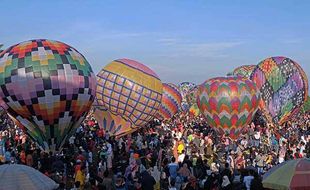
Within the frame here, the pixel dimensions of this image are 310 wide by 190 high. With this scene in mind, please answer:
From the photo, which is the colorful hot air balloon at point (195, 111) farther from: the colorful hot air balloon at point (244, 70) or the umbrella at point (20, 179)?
the umbrella at point (20, 179)

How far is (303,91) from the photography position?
85.7 feet

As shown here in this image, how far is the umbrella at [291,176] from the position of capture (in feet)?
20.9

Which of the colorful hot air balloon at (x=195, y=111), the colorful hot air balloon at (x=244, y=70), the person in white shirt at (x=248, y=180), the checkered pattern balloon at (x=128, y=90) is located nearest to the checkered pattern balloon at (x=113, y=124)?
the checkered pattern balloon at (x=128, y=90)

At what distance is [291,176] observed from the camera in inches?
253

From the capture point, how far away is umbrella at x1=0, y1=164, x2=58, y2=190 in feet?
21.0

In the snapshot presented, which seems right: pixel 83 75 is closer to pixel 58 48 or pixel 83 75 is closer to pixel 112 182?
pixel 58 48

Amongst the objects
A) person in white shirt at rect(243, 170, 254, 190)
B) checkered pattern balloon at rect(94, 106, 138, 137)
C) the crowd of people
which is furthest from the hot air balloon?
person in white shirt at rect(243, 170, 254, 190)

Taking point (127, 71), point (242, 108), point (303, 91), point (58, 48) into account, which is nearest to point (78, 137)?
point (127, 71)

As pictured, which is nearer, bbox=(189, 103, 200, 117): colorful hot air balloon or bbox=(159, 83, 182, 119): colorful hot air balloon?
bbox=(159, 83, 182, 119): colorful hot air balloon

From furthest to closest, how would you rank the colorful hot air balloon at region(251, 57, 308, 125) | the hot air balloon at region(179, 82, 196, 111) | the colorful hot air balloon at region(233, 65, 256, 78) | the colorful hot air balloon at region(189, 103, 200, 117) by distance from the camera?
the hot air balloon at region(179, 82, 196, 111) → the colorful hot air balloon at region(189, 103, 200, 117) → the colorful hot air balloon at region(233, 65, 256, 78) → the colorful hot air balloon at region(251, 57, 308, 125)

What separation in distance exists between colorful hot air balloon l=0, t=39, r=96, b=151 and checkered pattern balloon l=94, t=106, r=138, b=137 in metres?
4.67

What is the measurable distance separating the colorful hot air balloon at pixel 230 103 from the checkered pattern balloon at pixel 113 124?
360 centimetres

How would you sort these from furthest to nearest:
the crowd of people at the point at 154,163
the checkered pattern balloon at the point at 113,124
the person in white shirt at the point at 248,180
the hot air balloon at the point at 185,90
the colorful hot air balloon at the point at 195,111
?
the hot air balloon at the point at 185,90 < the colorful hot air balloon at the point at 195,111 < the checkered pattern balloon at the point at 113,124 < the crowd of people at the point at 154,163 < the person in white shirt at the point at 248,180

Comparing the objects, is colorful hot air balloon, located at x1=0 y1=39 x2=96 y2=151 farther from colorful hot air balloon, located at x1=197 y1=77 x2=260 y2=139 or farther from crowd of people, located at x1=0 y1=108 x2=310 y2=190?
colorful hot air balloon, located at x1=197 y1=77 x2=260 y2=139
